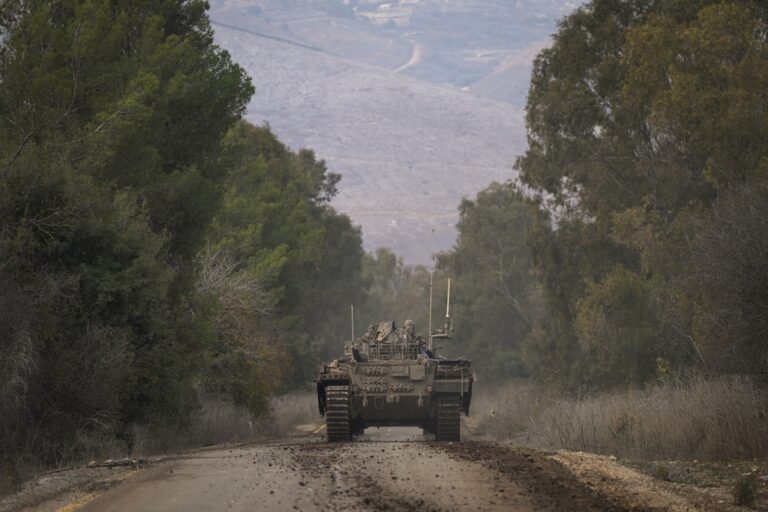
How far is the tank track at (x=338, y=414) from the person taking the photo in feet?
78.0

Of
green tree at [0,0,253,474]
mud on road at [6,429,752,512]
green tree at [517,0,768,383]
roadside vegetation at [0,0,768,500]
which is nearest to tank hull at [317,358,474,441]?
roadside vegetation at [0,0,768,500]

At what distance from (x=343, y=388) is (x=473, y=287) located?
5561cm

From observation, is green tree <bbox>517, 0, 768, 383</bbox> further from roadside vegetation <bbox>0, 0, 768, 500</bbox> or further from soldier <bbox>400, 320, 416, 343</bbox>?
soldier <bbox>400, 320, 416, 343</bbox>

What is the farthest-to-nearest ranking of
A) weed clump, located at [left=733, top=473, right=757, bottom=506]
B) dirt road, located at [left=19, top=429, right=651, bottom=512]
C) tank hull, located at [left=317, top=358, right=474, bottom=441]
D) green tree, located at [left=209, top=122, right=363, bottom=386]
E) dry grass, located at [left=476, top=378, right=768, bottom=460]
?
green tree, located at [left=209, top=122, right=363, bottom=386], tank hull, located at [left=317, top=358, right=474, bottom=441], dry grass, located at [left=476, top=378, right=768, bottom=460], weed clump, located at [left=733, top=473, right=757, bottom=506], dirt road, located at [left=19, top=429, right=651, bottom=512]

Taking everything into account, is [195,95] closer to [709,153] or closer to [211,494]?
[709,153]

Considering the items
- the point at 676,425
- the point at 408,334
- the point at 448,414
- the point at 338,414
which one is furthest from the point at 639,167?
the point at 676,425

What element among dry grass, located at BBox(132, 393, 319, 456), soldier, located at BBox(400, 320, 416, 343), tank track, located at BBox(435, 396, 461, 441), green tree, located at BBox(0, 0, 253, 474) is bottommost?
dry grass, located at BBox(132, 393, 319, 456)

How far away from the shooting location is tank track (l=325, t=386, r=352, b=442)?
2377cm

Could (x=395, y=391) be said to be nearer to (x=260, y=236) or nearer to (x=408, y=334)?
(x=408, y=334)

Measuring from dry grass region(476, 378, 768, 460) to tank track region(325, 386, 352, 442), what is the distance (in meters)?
3.97

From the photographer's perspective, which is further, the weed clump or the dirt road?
the weed clump

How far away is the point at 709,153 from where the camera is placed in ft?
108

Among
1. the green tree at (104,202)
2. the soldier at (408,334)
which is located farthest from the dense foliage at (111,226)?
the soldier at (408,334)

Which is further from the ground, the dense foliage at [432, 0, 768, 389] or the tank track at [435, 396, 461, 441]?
the dense foliage at [432, 0, 768, 389]
